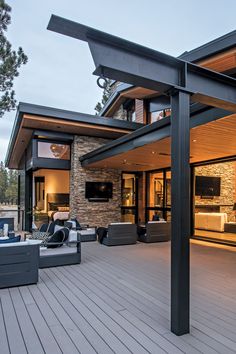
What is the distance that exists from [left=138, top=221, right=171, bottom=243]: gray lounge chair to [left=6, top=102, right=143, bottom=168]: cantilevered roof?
4214 millimetres

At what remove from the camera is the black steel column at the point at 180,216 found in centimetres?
311

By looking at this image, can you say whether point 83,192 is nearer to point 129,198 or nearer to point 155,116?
point 129,198

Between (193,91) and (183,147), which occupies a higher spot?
(193,91)

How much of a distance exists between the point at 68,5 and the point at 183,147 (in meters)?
6.79

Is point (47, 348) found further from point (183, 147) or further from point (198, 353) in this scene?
point (183, 147)

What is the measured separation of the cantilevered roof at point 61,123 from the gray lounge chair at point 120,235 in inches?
160

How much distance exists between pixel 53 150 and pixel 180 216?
29.0ft

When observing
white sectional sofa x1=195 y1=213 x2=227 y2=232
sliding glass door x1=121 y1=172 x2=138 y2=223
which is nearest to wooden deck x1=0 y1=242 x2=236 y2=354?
white sectional sofa x1=195 y1=213 x2=227 y2=232

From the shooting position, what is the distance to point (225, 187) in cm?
1277

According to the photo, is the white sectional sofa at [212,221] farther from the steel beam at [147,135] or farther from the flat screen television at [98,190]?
the steel beam at [147,135]

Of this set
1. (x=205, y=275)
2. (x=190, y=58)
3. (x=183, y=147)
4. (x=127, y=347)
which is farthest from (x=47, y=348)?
(x=190, y=58)

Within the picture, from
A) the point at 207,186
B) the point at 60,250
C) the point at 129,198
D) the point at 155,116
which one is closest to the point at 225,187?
the point at 207,186

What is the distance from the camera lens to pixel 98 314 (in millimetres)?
3674

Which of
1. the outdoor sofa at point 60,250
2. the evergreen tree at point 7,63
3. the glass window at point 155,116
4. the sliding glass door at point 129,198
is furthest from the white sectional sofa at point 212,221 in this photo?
the evergreen tree at point 7,63
